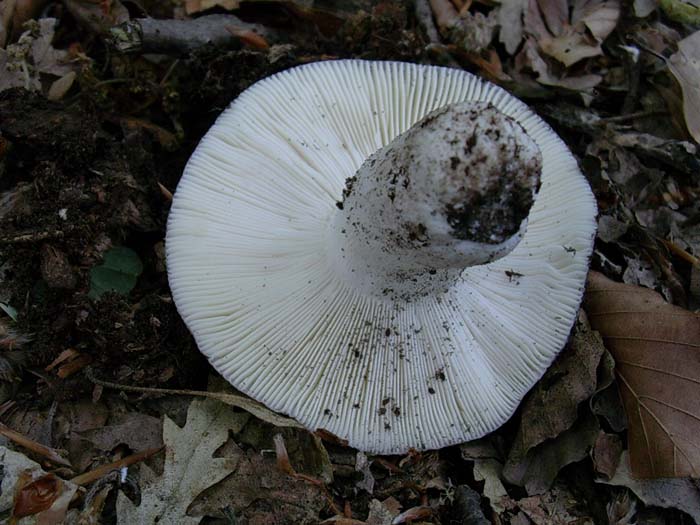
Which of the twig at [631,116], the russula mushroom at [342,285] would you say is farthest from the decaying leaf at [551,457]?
the twig at [631,116]

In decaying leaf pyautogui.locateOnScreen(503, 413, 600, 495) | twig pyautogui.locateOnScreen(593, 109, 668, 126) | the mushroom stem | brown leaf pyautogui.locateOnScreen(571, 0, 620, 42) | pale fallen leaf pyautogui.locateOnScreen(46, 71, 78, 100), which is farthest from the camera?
brown leaf pyautogui.locateOnScreen(571, 0, 620, 42)

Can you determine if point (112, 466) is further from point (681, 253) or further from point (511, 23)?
point (511, 23)

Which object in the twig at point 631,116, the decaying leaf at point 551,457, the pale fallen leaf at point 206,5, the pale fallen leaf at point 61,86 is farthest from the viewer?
the twig at point 631,116

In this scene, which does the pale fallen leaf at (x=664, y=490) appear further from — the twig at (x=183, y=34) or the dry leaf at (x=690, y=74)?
the twig at (x=183, y=34)

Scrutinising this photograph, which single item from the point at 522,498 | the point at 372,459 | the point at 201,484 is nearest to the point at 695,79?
the point at 522,498

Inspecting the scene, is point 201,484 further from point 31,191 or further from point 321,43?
point 321,43

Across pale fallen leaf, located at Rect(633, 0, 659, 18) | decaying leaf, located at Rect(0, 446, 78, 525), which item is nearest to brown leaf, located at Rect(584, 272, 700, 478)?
pale fallen leaf, located at Rect(633, 0, 659, 18)

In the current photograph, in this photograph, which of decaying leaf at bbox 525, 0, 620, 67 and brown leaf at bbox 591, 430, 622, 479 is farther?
decaying leaf at bbox 525, 0, 620, 67

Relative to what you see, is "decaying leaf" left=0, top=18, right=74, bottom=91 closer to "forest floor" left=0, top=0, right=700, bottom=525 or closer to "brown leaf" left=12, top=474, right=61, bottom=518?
"forest floor" left=0, top=0, right=700, bottom=525
